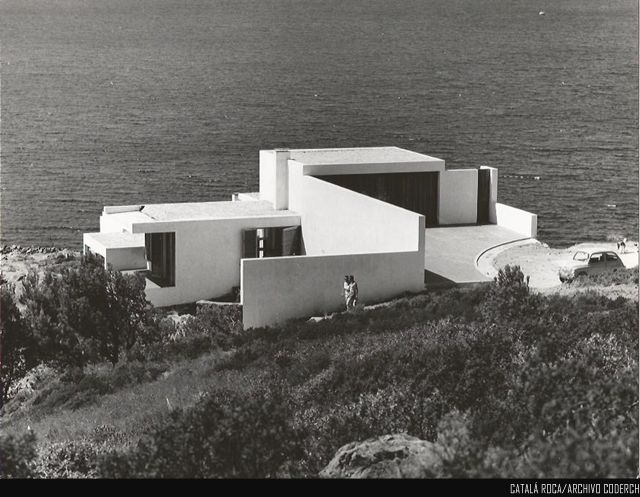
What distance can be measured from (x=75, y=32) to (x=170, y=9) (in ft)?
117

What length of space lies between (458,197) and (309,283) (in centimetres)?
1095

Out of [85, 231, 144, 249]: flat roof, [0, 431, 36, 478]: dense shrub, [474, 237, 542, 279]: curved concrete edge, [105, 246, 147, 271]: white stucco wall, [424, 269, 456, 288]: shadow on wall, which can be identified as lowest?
[105, 246, 147, 271]: white stucco wall

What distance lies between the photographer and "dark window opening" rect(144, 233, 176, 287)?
30766 millimetres

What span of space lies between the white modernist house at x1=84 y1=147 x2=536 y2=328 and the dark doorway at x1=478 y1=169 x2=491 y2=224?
0.10ft

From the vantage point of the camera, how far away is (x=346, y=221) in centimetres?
2916

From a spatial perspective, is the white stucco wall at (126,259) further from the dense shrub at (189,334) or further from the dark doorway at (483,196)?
the dark doorway at (483,196)

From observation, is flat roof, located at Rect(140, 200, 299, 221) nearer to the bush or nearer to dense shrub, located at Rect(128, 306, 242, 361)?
dense shrub, located at Rect(128, 306, 242, 361)

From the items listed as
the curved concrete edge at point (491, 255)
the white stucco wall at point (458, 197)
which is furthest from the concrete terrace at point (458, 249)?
the white stucco wall at point (458, 197)

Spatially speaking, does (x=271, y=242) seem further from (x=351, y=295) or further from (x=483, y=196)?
(x=351, y=295)

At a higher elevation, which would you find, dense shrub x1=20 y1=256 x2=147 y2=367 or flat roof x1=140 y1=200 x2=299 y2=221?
flat roof x1=140 y1=200 x2=299 y2=221

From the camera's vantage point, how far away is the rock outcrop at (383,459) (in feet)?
37.1

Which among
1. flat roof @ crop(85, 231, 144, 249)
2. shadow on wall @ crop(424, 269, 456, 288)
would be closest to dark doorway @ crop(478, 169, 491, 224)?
shadow on wall @ crop(424, 269, 456, 288)

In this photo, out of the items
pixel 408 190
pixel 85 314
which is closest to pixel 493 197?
pixel 408 190

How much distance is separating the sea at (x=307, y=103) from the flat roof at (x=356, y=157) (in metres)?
15.6
